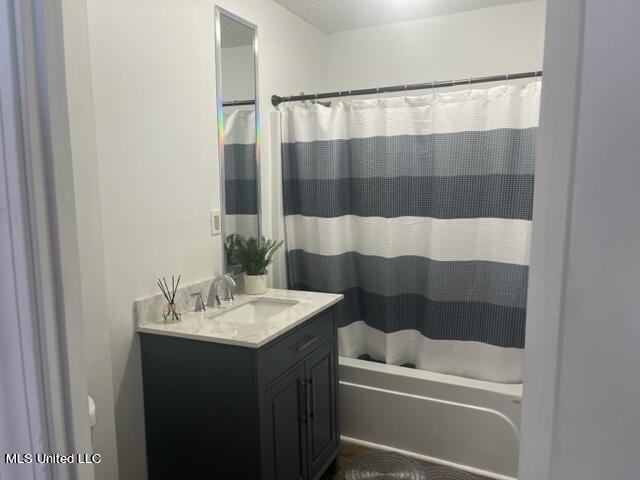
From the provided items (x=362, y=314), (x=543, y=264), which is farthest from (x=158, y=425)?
(x=543, y=264)

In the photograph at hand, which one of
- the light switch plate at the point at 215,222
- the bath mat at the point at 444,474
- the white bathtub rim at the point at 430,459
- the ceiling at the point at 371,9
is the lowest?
the white bathtub rim at the point at 430,459

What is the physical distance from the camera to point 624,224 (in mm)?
355

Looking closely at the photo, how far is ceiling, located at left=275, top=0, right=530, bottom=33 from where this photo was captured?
2.48 metres

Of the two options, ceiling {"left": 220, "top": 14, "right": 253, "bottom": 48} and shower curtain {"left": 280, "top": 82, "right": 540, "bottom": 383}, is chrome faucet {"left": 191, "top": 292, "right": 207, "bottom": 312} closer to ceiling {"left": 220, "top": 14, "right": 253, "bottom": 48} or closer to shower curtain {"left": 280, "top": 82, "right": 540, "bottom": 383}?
shower curtain {"left": 280, "top": 82, "right": 540, "bottom": 383}

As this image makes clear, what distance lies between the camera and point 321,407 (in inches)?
79.5

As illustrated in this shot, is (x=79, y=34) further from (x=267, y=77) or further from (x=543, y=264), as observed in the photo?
(x=543, y=264)

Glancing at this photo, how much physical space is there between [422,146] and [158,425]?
177 cm

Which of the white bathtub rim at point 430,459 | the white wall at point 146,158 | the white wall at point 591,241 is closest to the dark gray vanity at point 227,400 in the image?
the white wall at point 146,158

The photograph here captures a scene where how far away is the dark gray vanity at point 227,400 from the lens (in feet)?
5.13

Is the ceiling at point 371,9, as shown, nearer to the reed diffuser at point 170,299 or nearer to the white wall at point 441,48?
the white wall at point 441,48

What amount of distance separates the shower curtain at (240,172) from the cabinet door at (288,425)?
32.7 inches

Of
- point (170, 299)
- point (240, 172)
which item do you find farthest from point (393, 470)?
point (240, 172)

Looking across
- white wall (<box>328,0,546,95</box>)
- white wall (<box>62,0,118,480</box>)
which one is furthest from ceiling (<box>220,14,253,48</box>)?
white wall (<box>328,0,546,95</box>)

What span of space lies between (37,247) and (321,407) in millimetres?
1660
